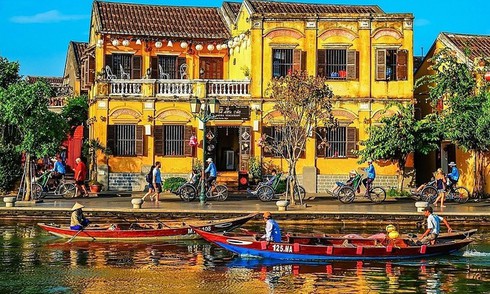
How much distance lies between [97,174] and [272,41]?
10.4 metres

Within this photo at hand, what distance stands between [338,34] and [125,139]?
37.0 feet

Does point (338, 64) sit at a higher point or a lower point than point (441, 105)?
higher

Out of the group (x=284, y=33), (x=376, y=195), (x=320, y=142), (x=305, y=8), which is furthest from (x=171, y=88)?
(x=376, y=195)

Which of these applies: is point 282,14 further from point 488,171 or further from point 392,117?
point 488,171

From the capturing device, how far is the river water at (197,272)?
60.9ft

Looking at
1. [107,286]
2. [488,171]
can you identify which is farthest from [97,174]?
[107,286]

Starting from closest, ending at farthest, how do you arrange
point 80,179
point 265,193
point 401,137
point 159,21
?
1. point 265,193
2. point 80,179
3. point 401,137
4. point 159,21

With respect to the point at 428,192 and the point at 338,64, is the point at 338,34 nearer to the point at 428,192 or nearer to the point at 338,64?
the point at 338,64

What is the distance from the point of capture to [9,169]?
3812cm

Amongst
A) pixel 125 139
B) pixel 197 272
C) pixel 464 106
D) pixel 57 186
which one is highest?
pixel 464 106

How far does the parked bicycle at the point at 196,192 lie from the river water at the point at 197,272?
354 inches

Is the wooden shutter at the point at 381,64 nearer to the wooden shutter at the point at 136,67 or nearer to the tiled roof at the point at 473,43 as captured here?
the tiled roof at the point at 473,43

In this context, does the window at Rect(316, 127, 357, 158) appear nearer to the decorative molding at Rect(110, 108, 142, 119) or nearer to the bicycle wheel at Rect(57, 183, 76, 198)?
the decorative molding at Rect(110, 108, 142, 119)

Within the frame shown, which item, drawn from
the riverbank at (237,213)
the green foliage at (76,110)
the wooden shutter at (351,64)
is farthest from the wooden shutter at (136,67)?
the riverbank at (237,213)
